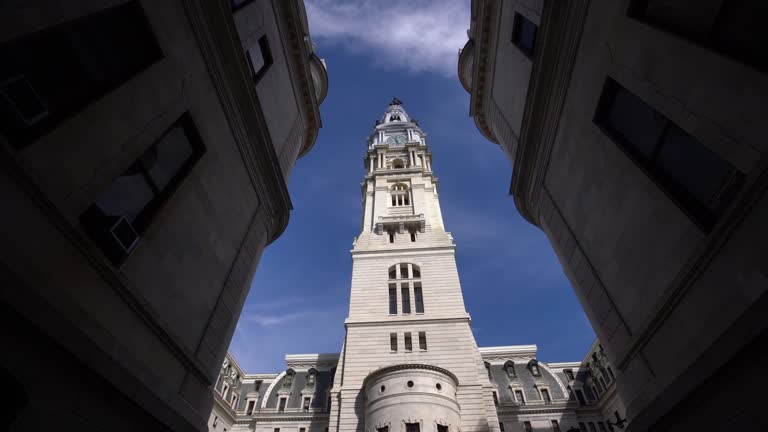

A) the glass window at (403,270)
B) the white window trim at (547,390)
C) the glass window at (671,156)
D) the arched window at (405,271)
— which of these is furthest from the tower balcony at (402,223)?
the glass window at (671,156)

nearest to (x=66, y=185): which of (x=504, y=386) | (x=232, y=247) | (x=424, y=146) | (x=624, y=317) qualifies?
(x=232, y=247)

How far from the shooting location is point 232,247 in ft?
41.9

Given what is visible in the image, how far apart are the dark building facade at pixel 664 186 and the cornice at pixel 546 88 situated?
0.19 ft

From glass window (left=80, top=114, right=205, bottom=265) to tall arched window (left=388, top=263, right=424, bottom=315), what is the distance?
35.1m

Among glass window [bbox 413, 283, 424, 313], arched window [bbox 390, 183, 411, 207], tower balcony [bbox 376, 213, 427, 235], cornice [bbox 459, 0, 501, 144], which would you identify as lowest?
cornice [bbox 459, 0, 501, 144]

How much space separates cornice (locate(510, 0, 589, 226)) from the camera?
11914 millimetres

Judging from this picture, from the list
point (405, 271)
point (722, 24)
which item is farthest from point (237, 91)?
point (405, 271)

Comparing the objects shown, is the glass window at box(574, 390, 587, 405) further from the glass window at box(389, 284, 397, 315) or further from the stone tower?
the glass window at box(389, 284, 397, 315)

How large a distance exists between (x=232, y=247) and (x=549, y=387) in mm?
51887

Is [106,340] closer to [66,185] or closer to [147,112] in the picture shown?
[66,185]

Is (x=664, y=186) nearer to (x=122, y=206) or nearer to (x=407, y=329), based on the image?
(x=122, y=206)

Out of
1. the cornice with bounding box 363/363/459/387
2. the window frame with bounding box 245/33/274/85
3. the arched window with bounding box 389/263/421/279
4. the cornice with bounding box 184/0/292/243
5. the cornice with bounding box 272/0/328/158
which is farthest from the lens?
the arched window with bounding box 389/263/421/279

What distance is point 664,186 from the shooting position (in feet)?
29.1

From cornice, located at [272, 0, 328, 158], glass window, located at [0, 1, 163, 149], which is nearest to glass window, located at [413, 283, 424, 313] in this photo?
cornice, located at [272, 0, 328, 158]
